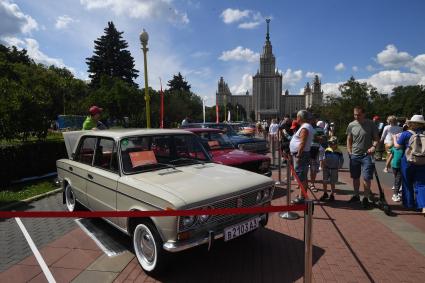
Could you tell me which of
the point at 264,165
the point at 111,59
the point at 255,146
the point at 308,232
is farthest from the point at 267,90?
the point at 308,232

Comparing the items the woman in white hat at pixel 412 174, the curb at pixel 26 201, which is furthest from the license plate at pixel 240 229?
the curb at pixel 26 201

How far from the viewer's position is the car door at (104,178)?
431 centimetres

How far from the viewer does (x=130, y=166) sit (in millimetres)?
4273

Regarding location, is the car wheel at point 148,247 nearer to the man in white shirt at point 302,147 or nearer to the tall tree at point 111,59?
the man in white shirt at point 302,147

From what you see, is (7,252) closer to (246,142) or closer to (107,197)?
(107,197)

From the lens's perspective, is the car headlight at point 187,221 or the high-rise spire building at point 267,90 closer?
the car headlight at point 187,221

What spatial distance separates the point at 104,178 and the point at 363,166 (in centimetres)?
491

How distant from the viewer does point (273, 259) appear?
4.12 m

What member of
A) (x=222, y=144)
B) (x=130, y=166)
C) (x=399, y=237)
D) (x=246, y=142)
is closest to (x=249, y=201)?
(x=130, y=166)

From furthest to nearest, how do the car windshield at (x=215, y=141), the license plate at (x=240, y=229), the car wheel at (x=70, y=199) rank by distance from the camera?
the car windshield at (x=215, y=141), the car wheel at (x=70, y=199), the license plate at (x=240, y=229)

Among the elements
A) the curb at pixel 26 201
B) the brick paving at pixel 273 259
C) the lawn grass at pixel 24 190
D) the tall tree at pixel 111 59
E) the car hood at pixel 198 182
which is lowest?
the brick paving at pixel 273 259

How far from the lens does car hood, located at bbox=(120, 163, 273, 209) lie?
3.47 meters

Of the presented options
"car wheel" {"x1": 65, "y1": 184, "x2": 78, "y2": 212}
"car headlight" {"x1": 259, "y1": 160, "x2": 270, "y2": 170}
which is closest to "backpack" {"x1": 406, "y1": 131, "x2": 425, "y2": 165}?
"car headlight" {"x1": 259, "y1": 160, "x2": 270, "y2": 170}

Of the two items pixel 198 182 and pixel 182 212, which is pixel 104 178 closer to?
pixel 198 182
